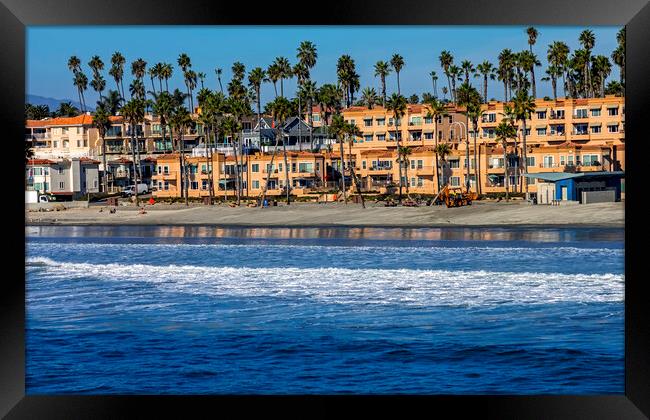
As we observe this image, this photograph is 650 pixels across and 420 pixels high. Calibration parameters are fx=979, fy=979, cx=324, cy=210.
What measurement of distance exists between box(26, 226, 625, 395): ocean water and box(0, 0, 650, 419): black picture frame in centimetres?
562

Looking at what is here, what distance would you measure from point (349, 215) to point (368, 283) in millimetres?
29116

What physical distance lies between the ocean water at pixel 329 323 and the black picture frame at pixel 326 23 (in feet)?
18.4

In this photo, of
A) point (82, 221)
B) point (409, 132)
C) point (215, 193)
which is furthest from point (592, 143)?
point (82, 221)

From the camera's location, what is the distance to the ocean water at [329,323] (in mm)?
12273

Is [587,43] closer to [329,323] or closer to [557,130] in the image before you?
[557,130]

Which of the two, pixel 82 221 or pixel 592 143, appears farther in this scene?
pixel 592 143

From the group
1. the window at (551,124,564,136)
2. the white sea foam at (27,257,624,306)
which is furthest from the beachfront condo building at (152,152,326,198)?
the white sea foam at (27,257,624,306)

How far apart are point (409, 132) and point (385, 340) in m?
58.6

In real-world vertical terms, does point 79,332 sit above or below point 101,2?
below

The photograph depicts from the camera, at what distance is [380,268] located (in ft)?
90.3

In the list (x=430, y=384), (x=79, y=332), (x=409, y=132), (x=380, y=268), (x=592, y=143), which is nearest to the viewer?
(x=430, y=384)

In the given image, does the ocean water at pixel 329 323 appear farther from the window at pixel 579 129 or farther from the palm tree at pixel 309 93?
the palm tree at pixel 309 93
